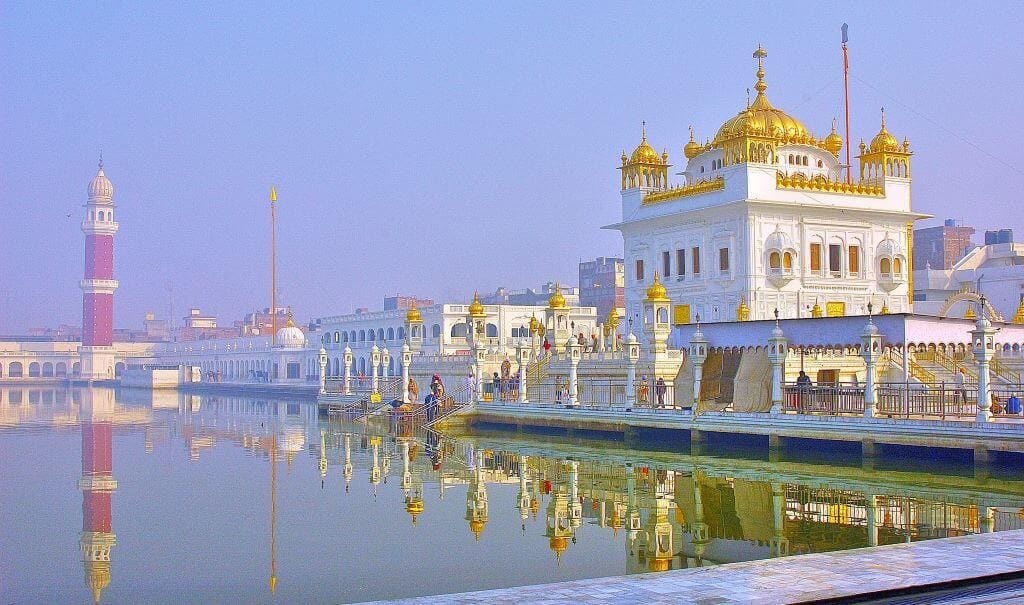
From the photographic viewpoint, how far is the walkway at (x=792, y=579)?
9.02 meters

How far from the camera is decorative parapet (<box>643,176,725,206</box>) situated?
37.1 m

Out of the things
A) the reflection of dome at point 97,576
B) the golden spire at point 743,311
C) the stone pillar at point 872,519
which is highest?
the golden spire at point 743,311

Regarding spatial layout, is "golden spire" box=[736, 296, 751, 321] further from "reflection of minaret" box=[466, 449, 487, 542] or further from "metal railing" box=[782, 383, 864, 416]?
"reflection of minaret" box=[466, 449, 487, 542]

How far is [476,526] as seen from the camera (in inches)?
635

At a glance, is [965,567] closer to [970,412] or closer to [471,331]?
[970,412]

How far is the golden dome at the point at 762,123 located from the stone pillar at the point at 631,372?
31.6 ft

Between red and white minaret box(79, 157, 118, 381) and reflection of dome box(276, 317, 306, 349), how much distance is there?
112 ft

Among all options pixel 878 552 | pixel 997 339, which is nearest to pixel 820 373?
pixel 997 339

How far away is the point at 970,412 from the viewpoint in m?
23.4

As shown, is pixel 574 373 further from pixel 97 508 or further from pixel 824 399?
pixel 97 508

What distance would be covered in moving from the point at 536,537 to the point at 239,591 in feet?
14.1

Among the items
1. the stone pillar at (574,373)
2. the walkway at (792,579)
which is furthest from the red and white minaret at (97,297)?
the walkway at (792,579)

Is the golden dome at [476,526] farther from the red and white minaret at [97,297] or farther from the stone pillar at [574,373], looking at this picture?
the red and white minaret at [97,297]

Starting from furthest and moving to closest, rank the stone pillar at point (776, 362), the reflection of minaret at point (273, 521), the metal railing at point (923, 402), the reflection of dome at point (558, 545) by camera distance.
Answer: the stone pillar at point (776, 362)
the metal railing at point (923, 402)
the reflection of dome at point (558, 545)
the reflection of minaret at point (273, 521)
